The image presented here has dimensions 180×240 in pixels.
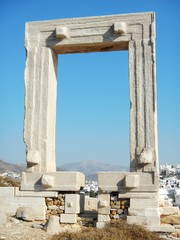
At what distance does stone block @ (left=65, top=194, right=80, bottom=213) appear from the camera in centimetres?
909

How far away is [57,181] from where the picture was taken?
9273 millimetres

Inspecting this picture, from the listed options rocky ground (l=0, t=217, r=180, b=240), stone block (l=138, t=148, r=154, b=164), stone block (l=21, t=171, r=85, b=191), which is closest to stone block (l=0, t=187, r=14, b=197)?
stone block (l=21, t=171, r=85, b=191)

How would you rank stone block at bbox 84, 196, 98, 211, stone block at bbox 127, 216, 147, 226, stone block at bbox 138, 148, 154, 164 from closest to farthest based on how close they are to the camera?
stone block at bbox 127, 216, 147, 226
stone block at bbox 138, 148, 154, 164
stone block at bbox 84, 196, 98, 211

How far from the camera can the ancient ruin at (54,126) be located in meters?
8.89

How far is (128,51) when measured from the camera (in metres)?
9.87

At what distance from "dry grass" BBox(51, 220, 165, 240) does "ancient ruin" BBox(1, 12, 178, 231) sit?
0.66m

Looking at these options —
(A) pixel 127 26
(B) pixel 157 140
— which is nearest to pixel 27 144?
(B) pixel 157 140

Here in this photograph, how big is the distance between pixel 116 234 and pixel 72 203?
2021 millimetres

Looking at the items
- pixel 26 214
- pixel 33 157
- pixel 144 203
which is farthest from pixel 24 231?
pixel 144 203

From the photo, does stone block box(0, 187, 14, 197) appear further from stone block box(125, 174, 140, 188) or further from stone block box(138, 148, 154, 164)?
stone block box(138, 148, 154, 164)

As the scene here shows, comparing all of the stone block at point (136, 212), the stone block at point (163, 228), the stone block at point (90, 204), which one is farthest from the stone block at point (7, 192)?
the stone block at point (163, 228)

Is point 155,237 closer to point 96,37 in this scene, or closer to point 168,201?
point 168,201

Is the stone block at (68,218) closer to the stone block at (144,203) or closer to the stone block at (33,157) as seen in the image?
the stone block at (144,203)

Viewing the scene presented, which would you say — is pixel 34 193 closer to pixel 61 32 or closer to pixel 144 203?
pixel 144 203
